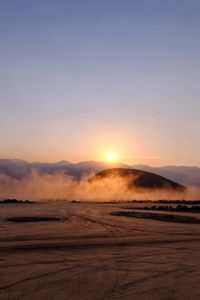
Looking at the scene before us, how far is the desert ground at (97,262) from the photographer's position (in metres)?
8.99

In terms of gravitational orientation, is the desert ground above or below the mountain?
below

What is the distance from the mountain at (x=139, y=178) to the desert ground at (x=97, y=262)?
61.3 meters

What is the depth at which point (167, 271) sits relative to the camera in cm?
1095

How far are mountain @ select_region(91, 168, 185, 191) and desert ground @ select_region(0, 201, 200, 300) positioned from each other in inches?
2413

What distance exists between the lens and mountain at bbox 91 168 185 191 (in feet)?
268

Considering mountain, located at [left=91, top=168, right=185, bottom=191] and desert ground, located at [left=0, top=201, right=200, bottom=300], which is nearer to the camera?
desert ground, located at [left=0, top=201, right=200, bottom=300]

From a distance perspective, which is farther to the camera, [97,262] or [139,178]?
[139,178]

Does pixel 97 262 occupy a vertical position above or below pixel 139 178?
below

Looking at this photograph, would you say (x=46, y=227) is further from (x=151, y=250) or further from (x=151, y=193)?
(x=151, y=193)

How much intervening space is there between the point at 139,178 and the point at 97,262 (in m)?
72.7

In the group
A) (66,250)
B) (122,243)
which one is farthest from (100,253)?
(122,243)

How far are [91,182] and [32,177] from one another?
916cm

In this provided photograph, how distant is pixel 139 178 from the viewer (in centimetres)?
8431

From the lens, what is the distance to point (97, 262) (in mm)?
11914
